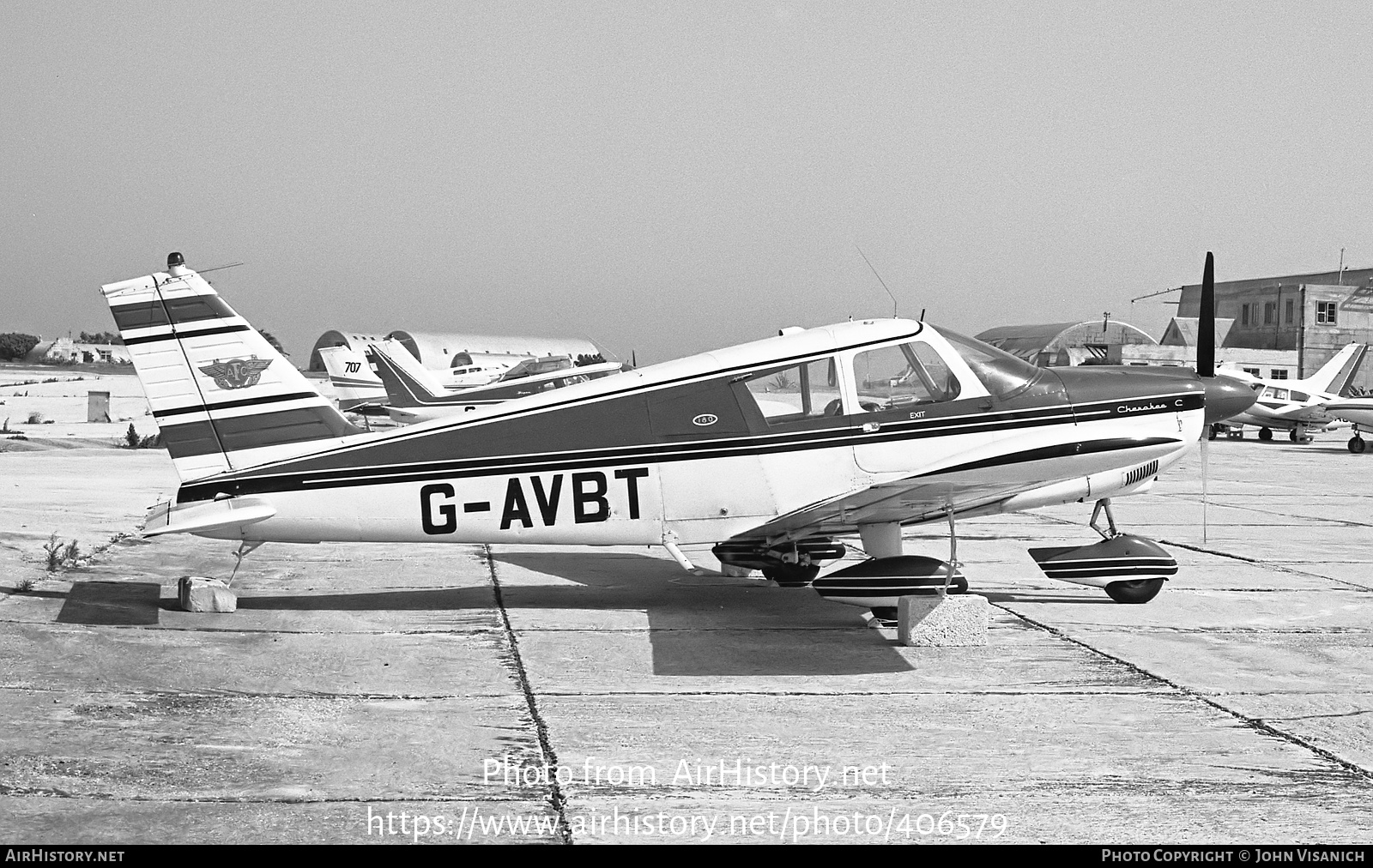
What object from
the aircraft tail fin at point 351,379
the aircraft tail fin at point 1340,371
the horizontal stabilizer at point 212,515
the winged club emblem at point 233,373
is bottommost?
the aircraft tail fin at point 1340,371

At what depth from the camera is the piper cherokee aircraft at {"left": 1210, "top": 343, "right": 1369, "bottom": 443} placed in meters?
39.2

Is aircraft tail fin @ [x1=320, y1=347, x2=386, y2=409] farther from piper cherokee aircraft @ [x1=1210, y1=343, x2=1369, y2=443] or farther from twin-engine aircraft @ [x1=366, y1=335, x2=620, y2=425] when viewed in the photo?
piper cherokee aircraft @ [x1=1210, y1=343, x2=1369, y2=443]

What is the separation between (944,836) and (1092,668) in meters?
3.22

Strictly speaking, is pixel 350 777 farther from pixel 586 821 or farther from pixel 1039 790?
pixel 1039 790

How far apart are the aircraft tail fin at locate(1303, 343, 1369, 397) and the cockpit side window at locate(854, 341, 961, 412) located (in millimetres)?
39528

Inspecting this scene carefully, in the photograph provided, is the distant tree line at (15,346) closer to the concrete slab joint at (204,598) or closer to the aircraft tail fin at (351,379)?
the aircraft tail fin at (351,379)

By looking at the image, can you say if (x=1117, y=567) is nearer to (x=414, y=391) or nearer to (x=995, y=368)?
(x=995, y=368)

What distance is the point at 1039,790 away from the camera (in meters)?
4.95

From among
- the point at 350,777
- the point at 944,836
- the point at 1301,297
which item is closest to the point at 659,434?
the point at 350,777

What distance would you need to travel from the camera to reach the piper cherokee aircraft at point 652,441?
327 inches

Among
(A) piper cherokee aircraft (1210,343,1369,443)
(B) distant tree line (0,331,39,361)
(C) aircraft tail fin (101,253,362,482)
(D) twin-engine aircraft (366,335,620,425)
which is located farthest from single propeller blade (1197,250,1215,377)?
(B) distant tree line (0,331,39,361)

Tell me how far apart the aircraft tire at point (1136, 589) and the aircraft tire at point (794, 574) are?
2.36m

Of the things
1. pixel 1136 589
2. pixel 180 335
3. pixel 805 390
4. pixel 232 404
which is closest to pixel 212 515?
pixel 232 404

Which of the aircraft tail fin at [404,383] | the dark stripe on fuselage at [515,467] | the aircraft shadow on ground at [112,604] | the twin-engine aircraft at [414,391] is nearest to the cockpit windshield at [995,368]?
the dark stripe on fuselage at [515,467]
